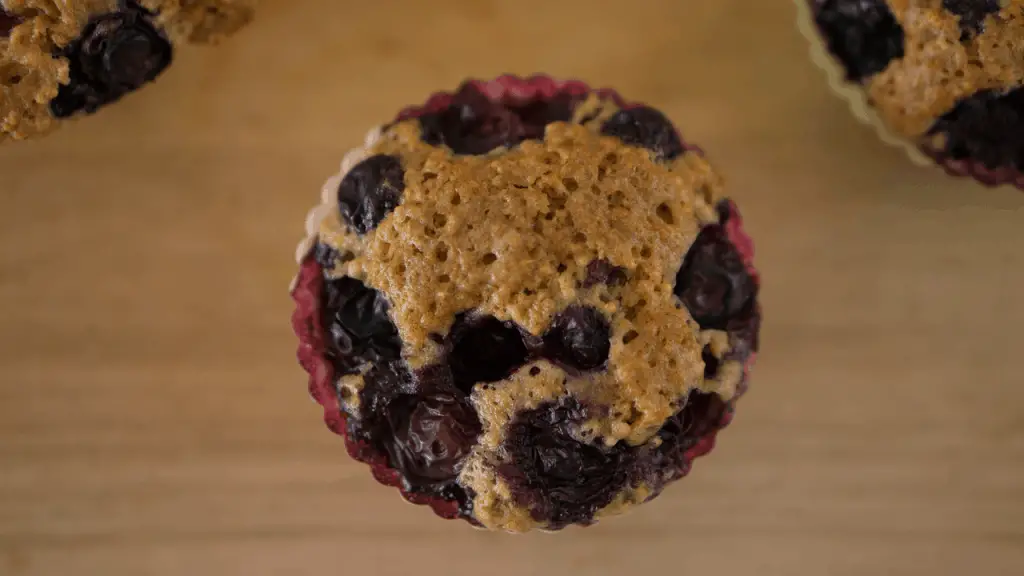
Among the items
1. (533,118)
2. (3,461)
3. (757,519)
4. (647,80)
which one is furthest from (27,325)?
(757,519)

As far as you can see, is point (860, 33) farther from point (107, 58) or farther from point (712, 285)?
point (107, 58)

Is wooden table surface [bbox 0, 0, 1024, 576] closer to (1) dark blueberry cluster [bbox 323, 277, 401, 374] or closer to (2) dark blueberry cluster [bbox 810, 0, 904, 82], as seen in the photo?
(2) dark blueberry cluster [bbox 810, 0, 904, 82]

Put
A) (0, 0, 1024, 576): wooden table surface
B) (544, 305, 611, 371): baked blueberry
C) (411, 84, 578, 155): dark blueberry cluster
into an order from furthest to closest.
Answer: (0, 0, 1024, 576): wooden table surface → (411, 84, 578, 155): dark blueberry cluster → (544, 305, 611, 371): baked blueberry

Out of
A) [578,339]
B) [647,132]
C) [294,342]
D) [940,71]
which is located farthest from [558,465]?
[940,71]

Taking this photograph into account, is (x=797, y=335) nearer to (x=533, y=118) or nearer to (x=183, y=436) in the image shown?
(x=533, y=118)

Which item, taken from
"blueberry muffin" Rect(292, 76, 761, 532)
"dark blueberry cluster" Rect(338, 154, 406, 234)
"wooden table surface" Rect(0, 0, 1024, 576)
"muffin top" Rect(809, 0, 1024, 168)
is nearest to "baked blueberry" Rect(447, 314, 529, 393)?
"blueberry muffin" Rect(292, 76, 761, 532)

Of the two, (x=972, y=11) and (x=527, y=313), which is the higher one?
(x=972, y=11)

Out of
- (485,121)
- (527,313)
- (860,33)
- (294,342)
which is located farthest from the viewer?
(294,342)
